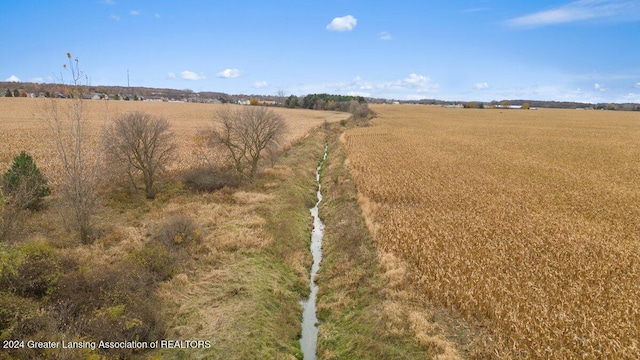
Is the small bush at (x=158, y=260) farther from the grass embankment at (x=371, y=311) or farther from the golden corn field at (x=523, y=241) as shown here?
the golden corn field at (x=523, y=241)

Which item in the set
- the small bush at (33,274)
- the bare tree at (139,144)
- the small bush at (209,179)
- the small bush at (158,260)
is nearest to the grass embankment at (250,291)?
the small bush at (158,260)

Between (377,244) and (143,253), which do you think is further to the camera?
(377,244)

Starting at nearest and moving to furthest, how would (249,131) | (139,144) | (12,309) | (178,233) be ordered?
(12,309) → (178,233) → (139,144) → (249,131)

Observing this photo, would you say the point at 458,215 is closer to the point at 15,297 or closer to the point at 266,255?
the point at 266,255

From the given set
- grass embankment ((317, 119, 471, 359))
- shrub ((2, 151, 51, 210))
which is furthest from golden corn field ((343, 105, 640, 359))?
shrub ((2, 151, 51, 210))

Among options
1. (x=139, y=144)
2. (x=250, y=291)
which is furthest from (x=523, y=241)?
(x=139, y=144)

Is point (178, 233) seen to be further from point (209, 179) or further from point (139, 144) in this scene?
point (209, 179)

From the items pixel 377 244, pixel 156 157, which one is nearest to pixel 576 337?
pixel 377 244
